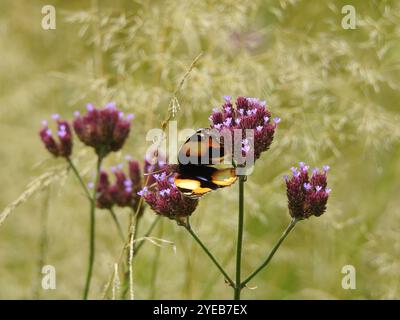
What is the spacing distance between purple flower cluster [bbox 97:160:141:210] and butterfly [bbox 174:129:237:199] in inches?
25.8

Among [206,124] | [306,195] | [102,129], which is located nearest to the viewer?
[306,195]

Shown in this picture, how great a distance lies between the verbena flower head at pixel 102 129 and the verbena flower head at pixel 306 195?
70cm

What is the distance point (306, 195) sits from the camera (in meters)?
1.73

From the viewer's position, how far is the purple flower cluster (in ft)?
7.54

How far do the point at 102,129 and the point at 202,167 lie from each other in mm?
714

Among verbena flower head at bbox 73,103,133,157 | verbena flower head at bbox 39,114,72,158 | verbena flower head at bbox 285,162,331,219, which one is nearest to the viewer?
verbena flower head at bbox 285,162,331,219

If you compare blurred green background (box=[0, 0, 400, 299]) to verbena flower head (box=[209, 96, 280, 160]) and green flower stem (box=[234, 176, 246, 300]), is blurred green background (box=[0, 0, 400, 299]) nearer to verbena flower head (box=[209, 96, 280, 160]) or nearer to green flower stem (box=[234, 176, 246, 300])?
verbena flower head (box=[209, 96, 280, 160])

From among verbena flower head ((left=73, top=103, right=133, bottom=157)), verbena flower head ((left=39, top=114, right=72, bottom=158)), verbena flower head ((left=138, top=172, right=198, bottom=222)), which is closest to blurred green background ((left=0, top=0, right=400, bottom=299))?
verbena flower head ((left=39, top=114, right=72, bottom=158))

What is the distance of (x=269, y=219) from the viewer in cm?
399

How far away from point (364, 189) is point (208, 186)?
257 cm

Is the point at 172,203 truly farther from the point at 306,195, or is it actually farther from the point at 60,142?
Answer: the point at 60,142

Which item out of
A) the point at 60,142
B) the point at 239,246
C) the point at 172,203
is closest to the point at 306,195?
the point at 239,246

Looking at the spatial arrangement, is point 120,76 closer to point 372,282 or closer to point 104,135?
point 104,135

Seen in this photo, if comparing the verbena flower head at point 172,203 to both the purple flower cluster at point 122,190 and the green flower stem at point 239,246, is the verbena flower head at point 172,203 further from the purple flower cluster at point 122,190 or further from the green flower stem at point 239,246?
the purple flower cluster at point 122,190
